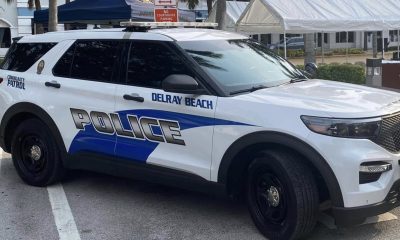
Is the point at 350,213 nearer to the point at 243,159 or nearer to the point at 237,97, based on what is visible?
the point at 243,159

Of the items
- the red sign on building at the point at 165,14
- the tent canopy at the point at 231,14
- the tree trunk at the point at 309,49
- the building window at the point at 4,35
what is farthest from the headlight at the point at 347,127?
the building window at the point at 4,35

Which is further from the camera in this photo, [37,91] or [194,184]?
[37,91]

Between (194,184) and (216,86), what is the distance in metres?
0.87

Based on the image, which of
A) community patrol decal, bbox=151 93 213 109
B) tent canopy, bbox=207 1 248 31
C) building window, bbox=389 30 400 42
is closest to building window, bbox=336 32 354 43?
building window, bbox=389 30 400 42

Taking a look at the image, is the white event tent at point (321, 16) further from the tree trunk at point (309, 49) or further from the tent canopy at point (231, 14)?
the tent canopy at point (231, 14)

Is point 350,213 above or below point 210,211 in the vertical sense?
above

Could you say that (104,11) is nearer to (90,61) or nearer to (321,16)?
(321,16)

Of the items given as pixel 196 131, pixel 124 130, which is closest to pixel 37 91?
pixel 124 130

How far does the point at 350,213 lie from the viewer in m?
3.95

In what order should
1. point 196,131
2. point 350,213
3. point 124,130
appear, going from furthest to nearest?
point 124,130 → point 196,131 → point 350,213

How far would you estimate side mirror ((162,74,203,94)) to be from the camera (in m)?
4.53

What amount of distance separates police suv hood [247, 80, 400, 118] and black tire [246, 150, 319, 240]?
0.44 meters

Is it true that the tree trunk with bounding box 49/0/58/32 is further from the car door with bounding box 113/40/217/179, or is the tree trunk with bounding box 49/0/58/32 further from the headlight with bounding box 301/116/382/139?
the headlight with bounding box 301/116/382/139

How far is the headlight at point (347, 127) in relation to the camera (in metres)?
3.94
